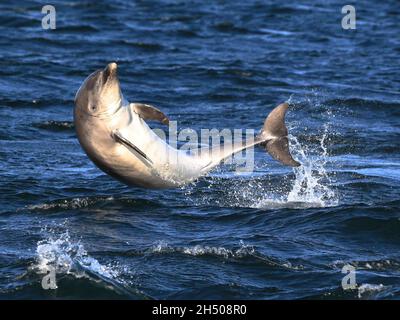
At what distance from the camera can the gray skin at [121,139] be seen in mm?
10281

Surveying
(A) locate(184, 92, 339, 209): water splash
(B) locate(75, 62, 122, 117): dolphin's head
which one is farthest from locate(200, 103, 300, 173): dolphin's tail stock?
(B) locate(75, 62, 122, 117): dolphin's head

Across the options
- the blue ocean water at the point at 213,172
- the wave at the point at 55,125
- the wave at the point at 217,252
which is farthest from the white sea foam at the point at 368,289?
the wave at the point at 55,125

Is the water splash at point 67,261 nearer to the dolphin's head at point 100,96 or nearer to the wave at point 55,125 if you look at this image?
the dolphin's head at point 100,96

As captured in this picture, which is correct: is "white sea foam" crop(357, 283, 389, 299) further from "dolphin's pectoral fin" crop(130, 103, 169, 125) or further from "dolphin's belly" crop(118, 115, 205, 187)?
"dolphin's pectoral fin" crop(130, 103, 169, 125)

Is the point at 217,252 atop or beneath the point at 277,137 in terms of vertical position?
beneath

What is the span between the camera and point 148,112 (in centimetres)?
1061

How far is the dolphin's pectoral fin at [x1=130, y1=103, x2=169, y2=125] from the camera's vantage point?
10539 millimetres

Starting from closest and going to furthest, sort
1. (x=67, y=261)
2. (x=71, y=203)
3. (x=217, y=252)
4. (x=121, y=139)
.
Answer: (x=121, y=139), (x=67, y=261), (x=217, y=252), (x=71, y=203)

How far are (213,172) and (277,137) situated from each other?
8.65 feet

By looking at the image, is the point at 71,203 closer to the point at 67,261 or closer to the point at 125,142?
the point at 67,261

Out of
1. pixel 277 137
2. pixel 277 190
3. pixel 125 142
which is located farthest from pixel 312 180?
pixel 125 142

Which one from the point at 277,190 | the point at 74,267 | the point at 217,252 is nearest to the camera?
the point at 74,267

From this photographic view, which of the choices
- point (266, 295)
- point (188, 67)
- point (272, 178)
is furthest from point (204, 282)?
point (188, 67)

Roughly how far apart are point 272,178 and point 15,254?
14.7 ft
